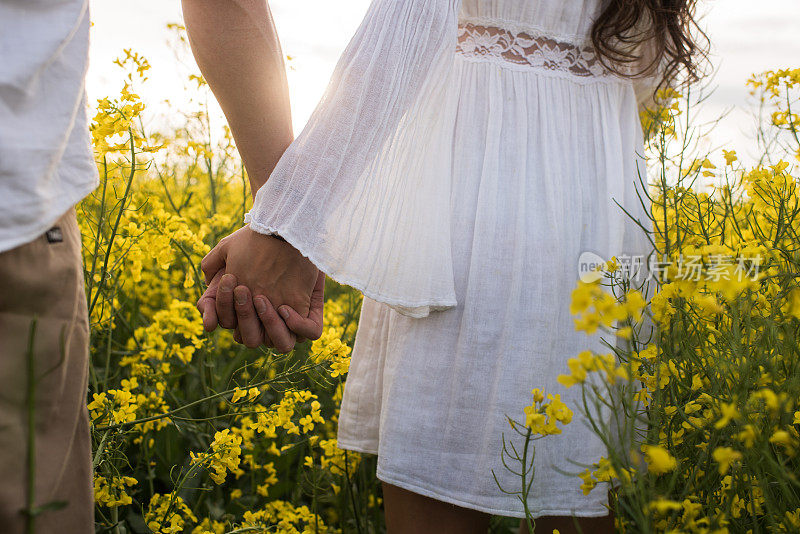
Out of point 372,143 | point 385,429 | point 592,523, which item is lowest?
point 592,523

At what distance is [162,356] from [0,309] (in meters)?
1.05

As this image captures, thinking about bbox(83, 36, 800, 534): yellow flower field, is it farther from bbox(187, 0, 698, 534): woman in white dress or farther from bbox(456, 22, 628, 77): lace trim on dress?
bbox(456, 22, 628, 77): lace trim on dress

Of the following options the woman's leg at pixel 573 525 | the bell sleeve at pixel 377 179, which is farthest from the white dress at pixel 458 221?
the woman's leg at pixel 573 525

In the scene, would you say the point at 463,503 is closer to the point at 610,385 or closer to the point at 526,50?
the point at 610,385

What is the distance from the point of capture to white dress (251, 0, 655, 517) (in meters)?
1.00

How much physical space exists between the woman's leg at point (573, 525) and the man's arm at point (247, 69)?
0.77 m

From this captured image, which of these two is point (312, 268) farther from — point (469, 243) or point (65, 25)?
point (65, 25)

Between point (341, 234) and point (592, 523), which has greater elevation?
point (341, 234)

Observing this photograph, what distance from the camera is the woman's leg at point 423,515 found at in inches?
41.8

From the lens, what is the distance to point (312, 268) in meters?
1.05

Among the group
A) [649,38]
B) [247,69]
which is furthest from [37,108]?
[649,38]

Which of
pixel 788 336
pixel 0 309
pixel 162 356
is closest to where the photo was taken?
pixel 0 309

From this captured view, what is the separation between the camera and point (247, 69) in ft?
3.25

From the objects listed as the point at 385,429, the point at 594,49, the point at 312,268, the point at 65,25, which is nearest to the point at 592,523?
the point at 385,429
